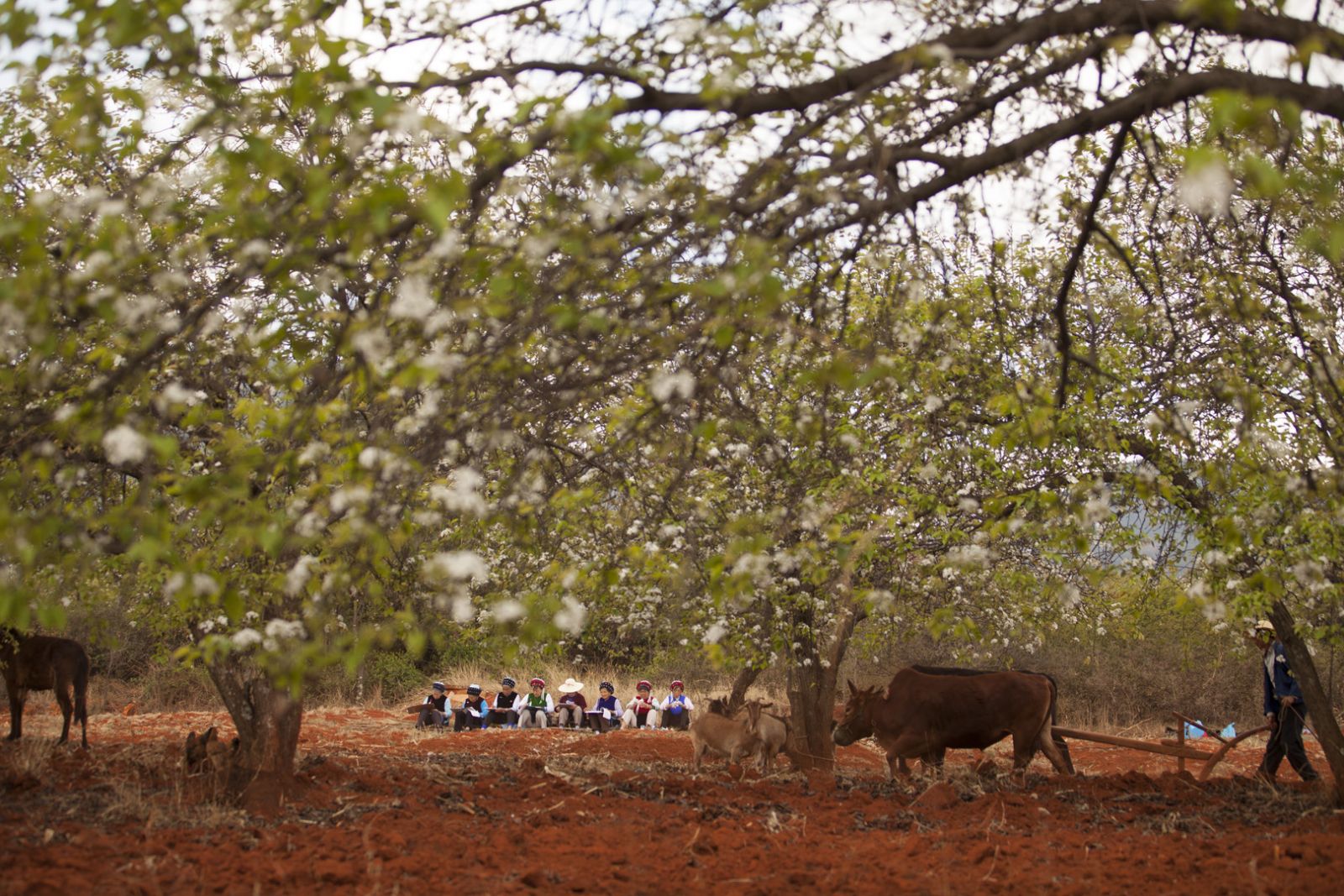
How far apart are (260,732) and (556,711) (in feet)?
33.7

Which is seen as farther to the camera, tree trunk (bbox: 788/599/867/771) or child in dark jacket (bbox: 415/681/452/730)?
child in dark jacket (bbox: 415/681/452/730)

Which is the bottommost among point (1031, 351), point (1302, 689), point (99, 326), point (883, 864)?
point (883, 864)

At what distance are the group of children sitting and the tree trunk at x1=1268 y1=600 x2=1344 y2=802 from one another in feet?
33.5

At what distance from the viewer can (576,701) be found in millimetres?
18000

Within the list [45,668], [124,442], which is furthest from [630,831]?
[45,668]

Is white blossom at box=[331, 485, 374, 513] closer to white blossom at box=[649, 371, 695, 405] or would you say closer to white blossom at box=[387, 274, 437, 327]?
white blossom at box=[387, 274, 437, 327]

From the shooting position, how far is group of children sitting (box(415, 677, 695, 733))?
17125mm

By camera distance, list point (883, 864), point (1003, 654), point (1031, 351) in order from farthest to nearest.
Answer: point (1003, 654), point (1031, 351), point (883, 864)

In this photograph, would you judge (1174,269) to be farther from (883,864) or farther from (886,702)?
(883,864)

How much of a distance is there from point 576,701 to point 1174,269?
11.9 m

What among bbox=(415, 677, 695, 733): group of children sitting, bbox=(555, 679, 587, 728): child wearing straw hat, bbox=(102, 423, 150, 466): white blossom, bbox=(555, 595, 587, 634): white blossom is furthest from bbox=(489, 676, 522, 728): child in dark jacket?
bbox=(102, 423, 150, 466): white blossom

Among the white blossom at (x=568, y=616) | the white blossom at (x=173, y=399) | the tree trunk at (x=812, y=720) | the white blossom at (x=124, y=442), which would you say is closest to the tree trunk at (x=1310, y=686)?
the tree trunk at (x=812, y=720)

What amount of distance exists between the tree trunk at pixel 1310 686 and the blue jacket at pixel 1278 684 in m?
1.80

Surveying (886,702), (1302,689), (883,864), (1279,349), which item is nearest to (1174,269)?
(1279,349)
